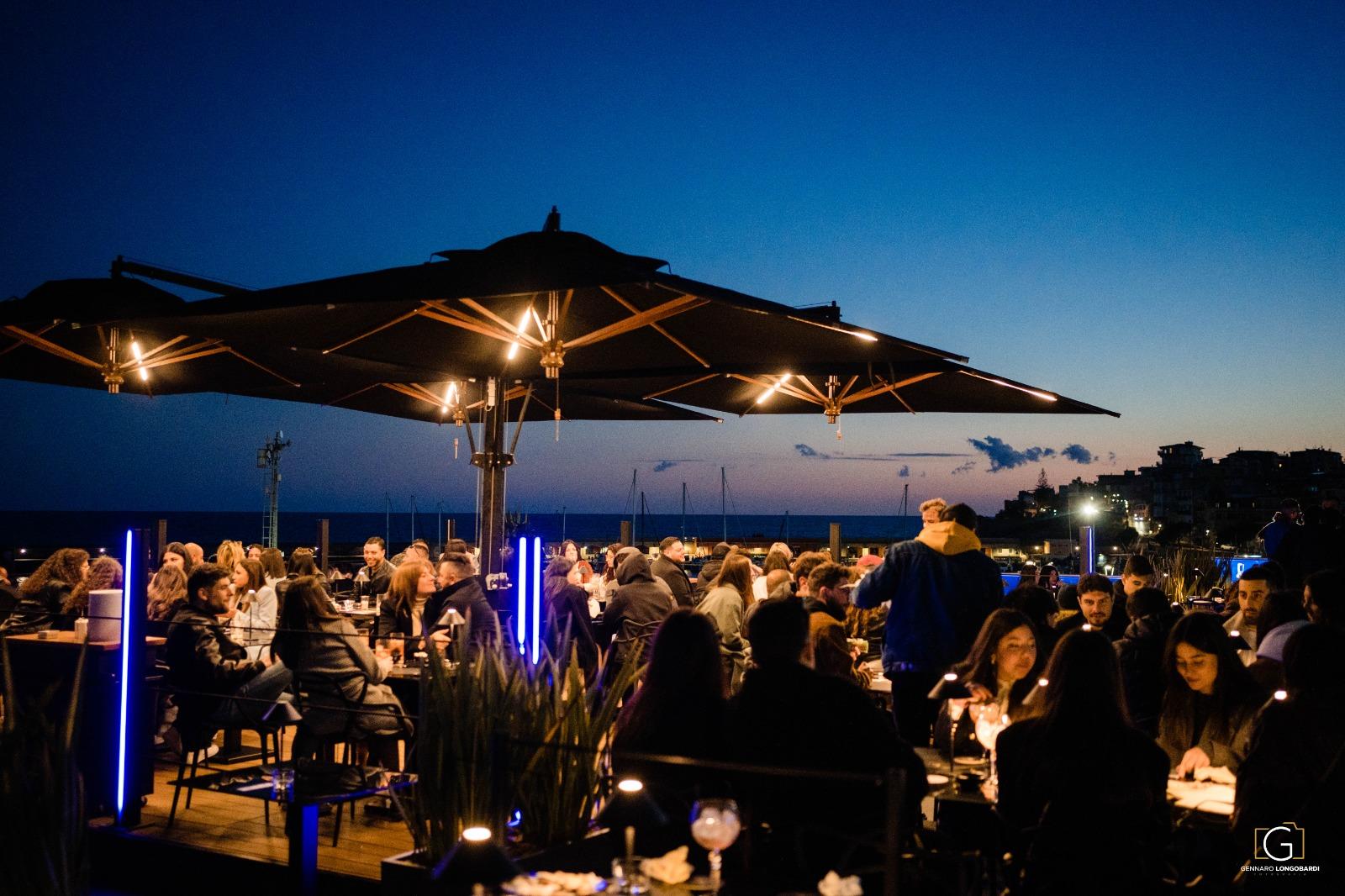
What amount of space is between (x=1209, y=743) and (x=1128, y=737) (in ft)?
4.07

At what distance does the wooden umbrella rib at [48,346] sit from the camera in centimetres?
636

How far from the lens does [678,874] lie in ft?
8.34

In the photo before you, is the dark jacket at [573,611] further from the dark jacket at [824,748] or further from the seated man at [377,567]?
the dark jacket at [824,748]

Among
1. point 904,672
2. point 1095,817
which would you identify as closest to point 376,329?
point 904,672

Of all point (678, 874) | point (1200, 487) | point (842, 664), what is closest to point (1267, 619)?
point (842, 664)

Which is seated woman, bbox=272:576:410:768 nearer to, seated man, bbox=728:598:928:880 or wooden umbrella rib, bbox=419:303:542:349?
wooden umbrella rib, bbox=419:303:542:349

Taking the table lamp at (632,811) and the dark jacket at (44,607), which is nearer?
the table lamp at (632,811)

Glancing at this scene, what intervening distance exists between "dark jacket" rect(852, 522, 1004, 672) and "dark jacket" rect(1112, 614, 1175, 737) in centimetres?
87

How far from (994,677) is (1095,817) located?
1653 millimetres

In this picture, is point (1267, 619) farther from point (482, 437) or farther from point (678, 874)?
point (482, 437)

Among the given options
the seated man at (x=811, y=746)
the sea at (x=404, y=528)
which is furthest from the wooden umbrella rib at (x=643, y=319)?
the sea at (x=404, y=528)

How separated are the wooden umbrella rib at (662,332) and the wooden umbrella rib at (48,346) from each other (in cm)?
350

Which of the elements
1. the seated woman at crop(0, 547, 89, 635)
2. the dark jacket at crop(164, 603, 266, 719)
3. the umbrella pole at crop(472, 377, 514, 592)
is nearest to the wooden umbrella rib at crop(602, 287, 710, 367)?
the umbrella pole at crop(472, 377, 514, 592)

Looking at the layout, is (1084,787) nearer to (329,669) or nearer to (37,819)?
(37,819)
